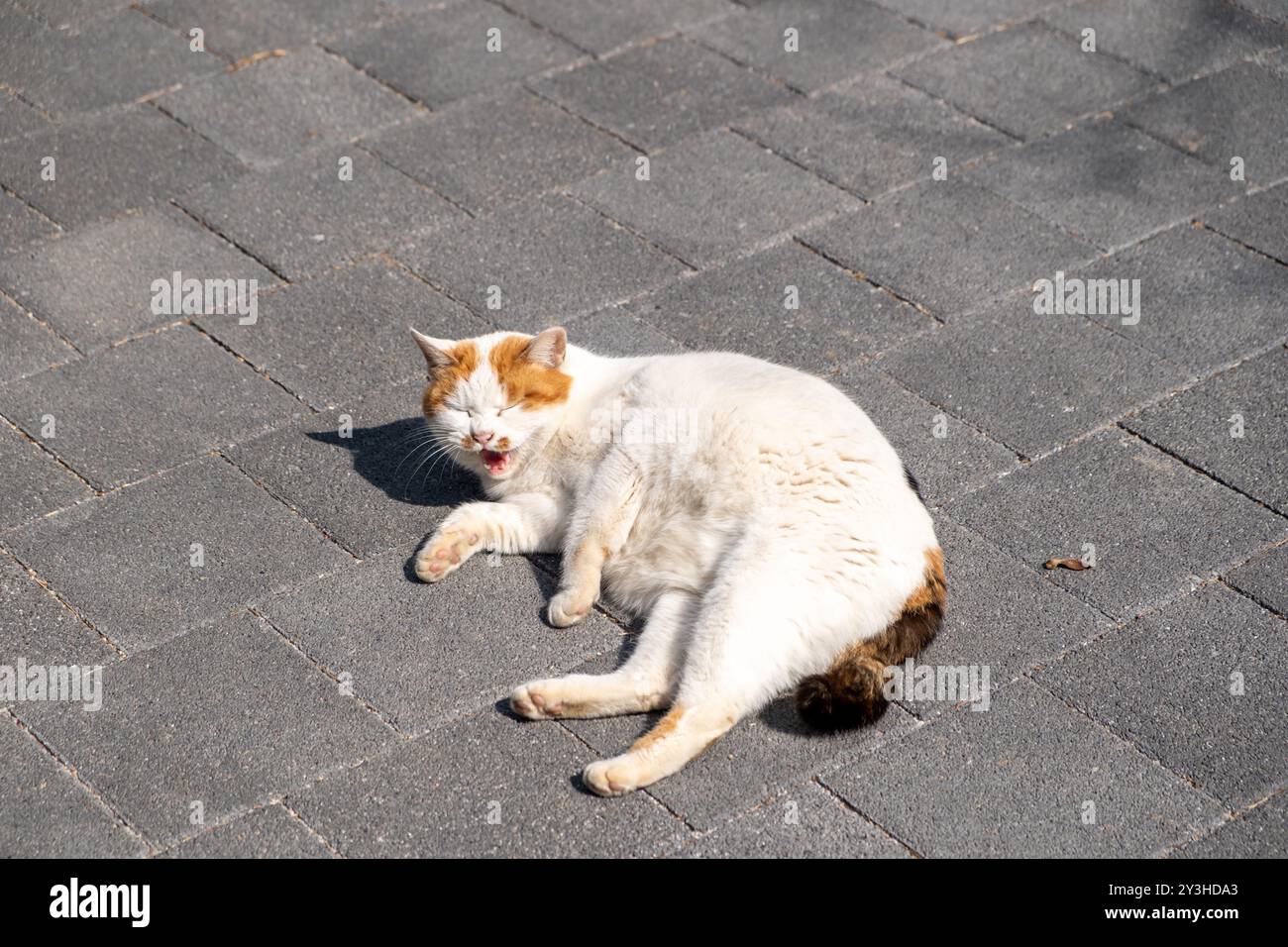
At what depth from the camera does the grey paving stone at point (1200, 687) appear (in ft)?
14.9

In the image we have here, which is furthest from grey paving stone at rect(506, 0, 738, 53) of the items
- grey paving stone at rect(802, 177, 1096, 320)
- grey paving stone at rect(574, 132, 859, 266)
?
grey paving stone at rect(802, 177, 1096, 320)

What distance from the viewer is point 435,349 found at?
5.30 meters

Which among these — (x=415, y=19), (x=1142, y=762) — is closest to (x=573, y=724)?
(x=1142, y=762)

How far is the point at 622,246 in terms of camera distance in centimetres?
720

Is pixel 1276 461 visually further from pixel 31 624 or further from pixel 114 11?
pixel 114 11

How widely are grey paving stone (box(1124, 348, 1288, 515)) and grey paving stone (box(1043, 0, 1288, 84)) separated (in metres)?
2.92

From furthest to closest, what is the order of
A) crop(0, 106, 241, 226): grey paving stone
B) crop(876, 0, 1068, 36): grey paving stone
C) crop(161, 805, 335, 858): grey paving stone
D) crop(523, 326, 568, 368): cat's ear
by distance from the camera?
crop(876, 0, 1068, 36): grey paving stone
crop(0, 106, 241, 226): grey paving stone
crop(523, 326, 568, 368): cat's ear
crop(161, 805, 335, 858): grey paving stone

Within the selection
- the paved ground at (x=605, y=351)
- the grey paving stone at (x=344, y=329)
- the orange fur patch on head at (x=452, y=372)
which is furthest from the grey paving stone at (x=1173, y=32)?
the orange fur patch on head at (x=452, y=372)

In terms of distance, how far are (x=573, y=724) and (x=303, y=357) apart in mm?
2606

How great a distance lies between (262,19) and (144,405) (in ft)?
12.8

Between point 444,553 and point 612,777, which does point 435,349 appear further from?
point 612,777

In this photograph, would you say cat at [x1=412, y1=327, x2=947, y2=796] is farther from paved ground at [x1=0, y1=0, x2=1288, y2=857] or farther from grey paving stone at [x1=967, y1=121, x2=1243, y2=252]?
grey paving stone at [x1=967, y1=121, x2=1243, y2=252]

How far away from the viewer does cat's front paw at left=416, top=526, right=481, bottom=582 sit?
5223 millimetres

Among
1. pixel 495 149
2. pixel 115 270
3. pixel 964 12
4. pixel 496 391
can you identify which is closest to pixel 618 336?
pixel 496 391
